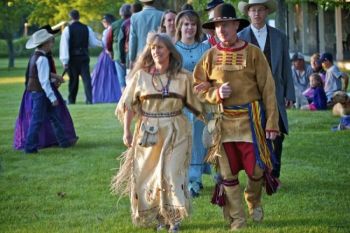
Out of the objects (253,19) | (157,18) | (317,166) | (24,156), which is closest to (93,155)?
(24,156)

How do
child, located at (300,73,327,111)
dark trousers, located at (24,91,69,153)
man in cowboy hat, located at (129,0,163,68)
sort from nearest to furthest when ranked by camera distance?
man in cowboy hat, located at (129,0,163,68) → dark trousers, located at (24,91,69,153) → child, located at (300,73,327,111)

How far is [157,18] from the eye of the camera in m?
13.8

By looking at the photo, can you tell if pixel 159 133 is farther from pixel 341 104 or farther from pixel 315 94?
pixel 315 94

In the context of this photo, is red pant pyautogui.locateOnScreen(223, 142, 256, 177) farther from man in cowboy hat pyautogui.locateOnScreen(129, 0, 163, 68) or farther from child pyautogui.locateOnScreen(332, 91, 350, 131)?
child pyautogui.locateOnScreen(332, 91, 350, 131)

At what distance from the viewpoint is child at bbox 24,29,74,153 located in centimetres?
1341

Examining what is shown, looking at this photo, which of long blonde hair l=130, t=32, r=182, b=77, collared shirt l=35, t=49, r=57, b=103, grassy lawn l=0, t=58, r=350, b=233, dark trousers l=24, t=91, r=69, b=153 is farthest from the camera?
dark trousers l=24, t=91, r=69, b=153

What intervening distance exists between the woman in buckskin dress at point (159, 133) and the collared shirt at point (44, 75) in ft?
17.8

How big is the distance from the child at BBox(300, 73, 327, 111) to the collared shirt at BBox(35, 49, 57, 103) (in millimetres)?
6817

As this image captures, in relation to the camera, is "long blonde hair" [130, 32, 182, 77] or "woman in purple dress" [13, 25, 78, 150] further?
"woman in purple dress" [13, 25, 78, 150]

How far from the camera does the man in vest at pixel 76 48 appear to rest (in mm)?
22109

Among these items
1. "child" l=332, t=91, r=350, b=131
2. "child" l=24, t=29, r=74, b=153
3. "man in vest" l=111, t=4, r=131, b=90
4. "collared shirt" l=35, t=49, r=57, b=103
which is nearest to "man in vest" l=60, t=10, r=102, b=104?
"man in vest" l=111, t=4, r=131, b=90

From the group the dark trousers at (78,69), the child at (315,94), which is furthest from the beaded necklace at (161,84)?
the dark trousers at (78,69)

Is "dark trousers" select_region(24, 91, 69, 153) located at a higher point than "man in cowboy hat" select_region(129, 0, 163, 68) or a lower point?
lower

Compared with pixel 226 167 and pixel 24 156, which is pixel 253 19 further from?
pixel 24 156
